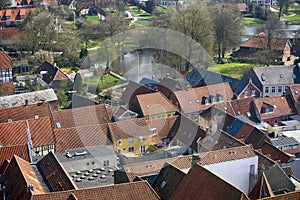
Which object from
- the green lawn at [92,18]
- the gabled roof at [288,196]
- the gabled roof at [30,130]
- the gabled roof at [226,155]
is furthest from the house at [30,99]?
the green lawn at [92,18]

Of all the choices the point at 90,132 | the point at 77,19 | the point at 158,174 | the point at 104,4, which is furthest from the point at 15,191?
the point at 104,4

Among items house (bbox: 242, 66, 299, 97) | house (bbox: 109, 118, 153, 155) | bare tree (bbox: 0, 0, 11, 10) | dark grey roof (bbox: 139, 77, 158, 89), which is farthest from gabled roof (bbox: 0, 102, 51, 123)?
bare tree (bbox: 0, 0, 11, 10)

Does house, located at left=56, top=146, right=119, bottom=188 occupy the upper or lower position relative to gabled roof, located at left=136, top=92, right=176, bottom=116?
lower

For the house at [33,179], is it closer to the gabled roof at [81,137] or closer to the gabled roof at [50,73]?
the gabled roof at [81,137]

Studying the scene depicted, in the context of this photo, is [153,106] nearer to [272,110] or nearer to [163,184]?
[272,110]

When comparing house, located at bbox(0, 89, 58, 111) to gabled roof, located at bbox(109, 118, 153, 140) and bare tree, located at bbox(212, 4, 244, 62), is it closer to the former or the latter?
gabled roof, located at bbox(109, 118, 153, 140)

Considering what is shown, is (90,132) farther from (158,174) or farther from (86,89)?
(86,89)
